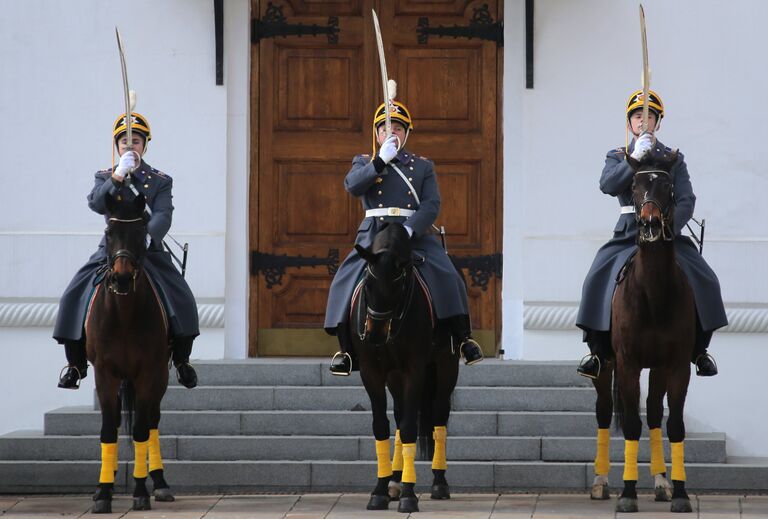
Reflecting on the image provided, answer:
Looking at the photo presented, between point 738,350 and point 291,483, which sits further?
point 738,350

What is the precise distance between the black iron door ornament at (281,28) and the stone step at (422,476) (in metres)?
3.61

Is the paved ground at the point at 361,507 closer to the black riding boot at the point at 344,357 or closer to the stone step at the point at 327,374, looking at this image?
the black riding boot at the point at 344,357

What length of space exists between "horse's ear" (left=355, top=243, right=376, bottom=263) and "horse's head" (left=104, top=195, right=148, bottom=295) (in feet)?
4.10

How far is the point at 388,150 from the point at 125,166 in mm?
1519

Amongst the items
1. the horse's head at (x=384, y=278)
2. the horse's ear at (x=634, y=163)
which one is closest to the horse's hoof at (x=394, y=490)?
the horse's head at (x=384, y=278)

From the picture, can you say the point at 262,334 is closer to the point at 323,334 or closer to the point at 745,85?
the point at 323,334

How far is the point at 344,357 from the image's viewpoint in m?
8.78

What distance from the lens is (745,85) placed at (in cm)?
1142

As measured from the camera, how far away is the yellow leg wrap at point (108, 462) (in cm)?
877

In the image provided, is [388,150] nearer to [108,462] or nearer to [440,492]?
[440,492]

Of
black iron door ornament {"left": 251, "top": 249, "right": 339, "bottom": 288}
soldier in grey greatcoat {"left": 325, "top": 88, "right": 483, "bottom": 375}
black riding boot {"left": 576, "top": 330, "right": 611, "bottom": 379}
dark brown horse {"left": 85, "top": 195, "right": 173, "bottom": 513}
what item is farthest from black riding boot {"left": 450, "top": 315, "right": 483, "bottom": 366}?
black iron door ornament {"left": 251, "top": 249, "right": 339, "bottom": 288}

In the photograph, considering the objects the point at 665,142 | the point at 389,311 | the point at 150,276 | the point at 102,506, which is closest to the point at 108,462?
the point at 102,506

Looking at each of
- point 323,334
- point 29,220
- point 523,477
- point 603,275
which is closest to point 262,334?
point 323,334

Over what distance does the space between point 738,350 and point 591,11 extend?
9.03 feet
